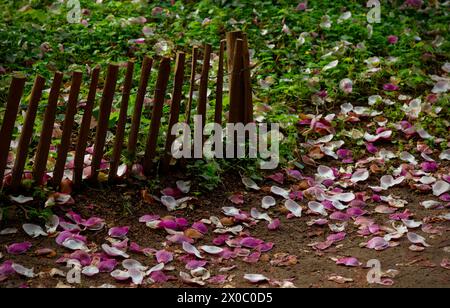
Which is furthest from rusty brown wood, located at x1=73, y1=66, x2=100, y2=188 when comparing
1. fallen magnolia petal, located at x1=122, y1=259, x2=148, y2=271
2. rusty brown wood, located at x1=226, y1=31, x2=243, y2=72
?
rusty brown wood, located at x1=226, y1=31, x2=243, y2=72

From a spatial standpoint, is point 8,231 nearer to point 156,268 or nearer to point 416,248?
point 156,268

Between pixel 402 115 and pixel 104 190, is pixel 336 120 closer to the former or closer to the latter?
pixel 402 115

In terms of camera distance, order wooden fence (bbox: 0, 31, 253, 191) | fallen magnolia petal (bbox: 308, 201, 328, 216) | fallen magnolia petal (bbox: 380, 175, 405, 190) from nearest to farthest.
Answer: wooden fence (bbox: 0, 31, 253, 191), fallen magnolia petal (bbox: 308, 201, 328, 216), fallen magnolia petal (bbox: 380, 175, 405, 190)

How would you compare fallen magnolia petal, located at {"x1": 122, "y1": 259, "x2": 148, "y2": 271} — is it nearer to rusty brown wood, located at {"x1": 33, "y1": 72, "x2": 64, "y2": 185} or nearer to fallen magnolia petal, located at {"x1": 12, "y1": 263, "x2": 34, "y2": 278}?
fallen magnolia petal, located at {"x1": 12, "y1": 263, "x2": 34, "y2": 278}

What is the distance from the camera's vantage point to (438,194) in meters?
4.07

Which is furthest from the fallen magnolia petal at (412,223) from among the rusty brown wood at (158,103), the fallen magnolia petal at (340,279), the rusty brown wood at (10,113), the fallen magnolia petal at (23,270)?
the rusty brown wood at (10,113)

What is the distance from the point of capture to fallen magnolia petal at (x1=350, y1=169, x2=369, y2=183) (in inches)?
166

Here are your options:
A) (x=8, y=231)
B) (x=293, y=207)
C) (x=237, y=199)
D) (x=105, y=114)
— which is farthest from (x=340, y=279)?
(x=8, y=231)

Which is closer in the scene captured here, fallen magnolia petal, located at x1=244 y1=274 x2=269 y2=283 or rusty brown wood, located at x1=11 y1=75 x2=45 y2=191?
fallen magnolia petal, located at x1=244 y1=274 x2=269 y2=283

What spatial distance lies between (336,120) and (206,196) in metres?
1.30

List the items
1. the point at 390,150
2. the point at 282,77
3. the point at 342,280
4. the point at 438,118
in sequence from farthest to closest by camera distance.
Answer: the point at 282,77 < the point at 438,118 < the point at 390,150 < the point at 342,280

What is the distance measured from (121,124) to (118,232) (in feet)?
1.86

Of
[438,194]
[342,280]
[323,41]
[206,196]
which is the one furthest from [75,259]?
[323,41]

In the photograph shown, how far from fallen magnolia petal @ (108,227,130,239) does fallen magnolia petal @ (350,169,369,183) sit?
4.69 feet
